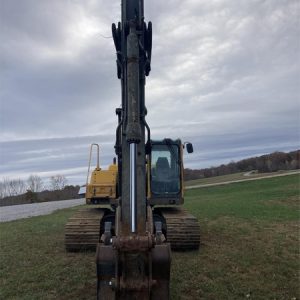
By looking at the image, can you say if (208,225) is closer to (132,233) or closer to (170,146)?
(170,146)

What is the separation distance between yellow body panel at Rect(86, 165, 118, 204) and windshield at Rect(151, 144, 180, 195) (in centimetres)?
99

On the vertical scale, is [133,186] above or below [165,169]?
below

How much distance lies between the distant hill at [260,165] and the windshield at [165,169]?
2742 inches

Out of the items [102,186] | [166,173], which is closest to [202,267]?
[166,173]

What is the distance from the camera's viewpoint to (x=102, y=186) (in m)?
10.5

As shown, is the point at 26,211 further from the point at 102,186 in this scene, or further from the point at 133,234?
the point at 133,234

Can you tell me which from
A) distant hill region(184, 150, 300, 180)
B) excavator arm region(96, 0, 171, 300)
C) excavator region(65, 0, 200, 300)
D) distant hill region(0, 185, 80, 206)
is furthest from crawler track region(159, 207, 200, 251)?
distant hill region(184, 150, 300, 180)

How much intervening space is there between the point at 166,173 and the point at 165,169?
11 cm

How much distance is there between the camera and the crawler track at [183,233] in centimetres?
1002

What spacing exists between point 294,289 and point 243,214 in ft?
37.5

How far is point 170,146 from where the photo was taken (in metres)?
10.9

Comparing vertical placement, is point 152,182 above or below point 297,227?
above

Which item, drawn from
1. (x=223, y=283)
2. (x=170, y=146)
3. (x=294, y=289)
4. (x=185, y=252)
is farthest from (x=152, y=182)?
(x=294, y=289)

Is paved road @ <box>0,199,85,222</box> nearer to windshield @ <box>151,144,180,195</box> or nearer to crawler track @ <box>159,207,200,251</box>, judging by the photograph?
windshield @ <box>151,144,180,195</box>
